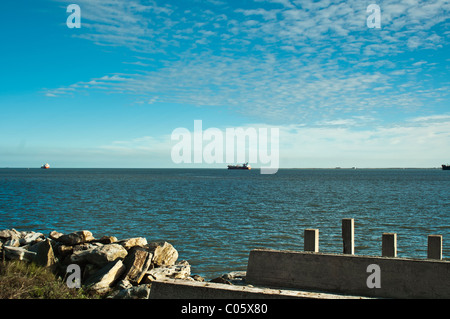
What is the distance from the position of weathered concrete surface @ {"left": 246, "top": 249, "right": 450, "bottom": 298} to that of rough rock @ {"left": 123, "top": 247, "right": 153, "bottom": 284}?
14.3 feet

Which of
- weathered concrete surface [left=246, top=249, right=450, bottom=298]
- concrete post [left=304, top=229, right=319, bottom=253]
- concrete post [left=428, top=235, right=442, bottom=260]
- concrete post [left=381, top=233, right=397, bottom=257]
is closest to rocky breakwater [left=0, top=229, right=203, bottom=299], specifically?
weathered concrete surface [left=246, top=249, right=450, bottom=298]

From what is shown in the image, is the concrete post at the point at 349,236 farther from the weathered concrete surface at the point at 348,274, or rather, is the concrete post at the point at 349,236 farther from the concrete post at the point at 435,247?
the weathered concrete surface at the point at 348,274

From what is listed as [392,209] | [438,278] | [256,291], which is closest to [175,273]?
[256,291]

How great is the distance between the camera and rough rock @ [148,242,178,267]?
1268 cm

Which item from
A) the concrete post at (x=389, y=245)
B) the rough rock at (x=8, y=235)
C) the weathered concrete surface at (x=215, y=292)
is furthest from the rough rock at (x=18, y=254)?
the concrete post at (x=389, y=245)

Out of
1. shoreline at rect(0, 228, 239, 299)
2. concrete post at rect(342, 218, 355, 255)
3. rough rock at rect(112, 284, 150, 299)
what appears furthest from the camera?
shoreline at rect(0, 228, 239, 299)

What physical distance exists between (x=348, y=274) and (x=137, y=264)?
640 cm

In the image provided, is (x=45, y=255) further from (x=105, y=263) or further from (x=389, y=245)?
(x=389, y=245)

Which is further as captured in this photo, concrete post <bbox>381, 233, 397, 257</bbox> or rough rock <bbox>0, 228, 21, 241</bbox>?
rough rock <bbox>0, 228, 21, 241</bbox>

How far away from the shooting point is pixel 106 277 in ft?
34.2

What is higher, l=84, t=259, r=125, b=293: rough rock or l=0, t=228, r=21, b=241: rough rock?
l=0, t=228, r=21, b=241: rough rock

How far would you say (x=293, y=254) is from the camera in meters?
7.52

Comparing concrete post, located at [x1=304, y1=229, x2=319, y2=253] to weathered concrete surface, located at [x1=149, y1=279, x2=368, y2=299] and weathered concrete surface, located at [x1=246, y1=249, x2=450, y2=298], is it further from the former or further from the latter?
weathered concrete surface, located at [x1=149, y1=279, x2=368, y2=299]

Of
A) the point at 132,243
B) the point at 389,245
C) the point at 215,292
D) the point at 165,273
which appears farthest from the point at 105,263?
the point at 389,245
